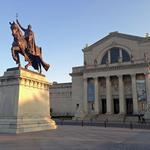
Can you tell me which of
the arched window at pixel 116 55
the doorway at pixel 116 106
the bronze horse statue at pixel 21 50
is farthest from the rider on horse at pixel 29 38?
the doorway at pixel 116 106

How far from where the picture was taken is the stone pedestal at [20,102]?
18.8 m

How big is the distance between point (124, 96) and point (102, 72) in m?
7.92

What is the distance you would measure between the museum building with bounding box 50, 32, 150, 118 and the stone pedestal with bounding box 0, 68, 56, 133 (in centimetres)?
3656

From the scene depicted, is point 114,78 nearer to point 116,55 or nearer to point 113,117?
point 116,55

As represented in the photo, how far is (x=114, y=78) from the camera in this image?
5900 cm

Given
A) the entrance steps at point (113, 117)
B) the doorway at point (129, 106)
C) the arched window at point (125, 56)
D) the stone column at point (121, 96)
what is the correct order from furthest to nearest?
Result: the arched window at point (125, 56), the doorway at point (129, 106), the stone column at point (121, 96), the entrance steps at point (113, 117)

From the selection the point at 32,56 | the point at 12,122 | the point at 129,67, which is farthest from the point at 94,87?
the point at 12,122

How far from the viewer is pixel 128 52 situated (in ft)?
193

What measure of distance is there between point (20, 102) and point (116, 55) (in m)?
44.1

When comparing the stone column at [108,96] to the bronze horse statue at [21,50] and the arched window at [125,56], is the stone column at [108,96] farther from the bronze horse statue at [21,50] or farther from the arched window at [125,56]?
the bronze horse statue at [21,50]

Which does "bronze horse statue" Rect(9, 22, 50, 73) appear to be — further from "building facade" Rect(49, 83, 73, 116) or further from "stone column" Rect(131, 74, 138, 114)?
"building facade" Rect(49, 83, 73, 116)

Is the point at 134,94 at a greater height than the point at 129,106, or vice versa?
the point at 134,94

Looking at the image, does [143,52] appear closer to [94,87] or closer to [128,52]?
[128,52]

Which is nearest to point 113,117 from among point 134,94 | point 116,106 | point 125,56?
point 116,106
